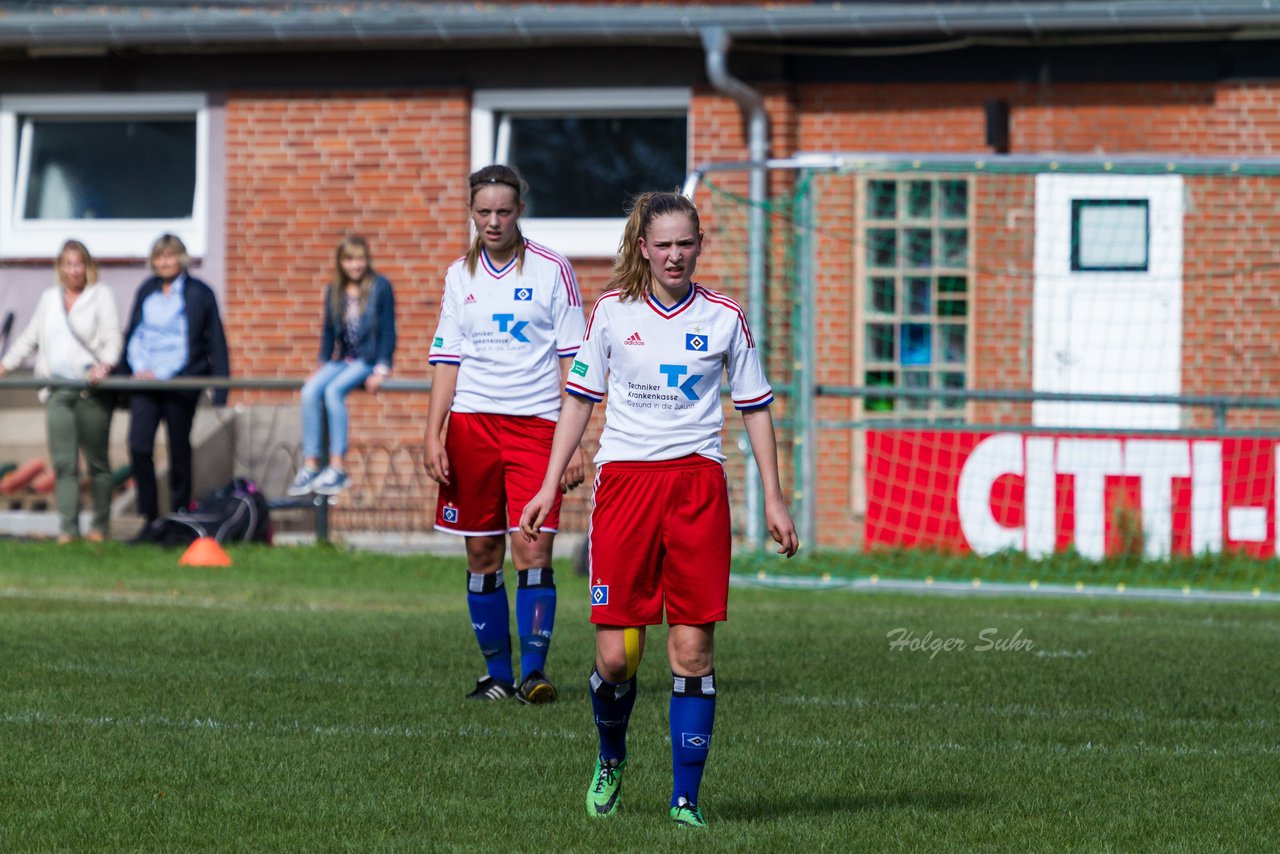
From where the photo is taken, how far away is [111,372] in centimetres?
1488

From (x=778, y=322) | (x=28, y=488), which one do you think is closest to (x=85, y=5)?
(x=28, y=488)

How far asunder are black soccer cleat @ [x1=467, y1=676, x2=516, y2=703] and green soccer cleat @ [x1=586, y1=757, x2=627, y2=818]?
2236 millimetres

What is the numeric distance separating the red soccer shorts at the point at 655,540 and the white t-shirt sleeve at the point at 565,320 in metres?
2.39

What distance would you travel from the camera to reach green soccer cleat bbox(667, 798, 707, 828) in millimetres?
5625

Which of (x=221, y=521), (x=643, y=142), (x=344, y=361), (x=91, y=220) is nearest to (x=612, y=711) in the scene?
(x=344, y=361)

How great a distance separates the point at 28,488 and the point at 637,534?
1258cm

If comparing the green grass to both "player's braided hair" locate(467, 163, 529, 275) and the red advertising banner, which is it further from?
"player's braided hair" locate(467, 163, 529, 275)

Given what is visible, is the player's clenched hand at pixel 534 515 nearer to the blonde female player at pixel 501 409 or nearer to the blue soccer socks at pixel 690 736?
the blue soccer socks at pixel 690 736

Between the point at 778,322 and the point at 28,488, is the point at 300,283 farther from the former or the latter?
the point at 778,322

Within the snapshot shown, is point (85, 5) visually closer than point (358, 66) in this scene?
No

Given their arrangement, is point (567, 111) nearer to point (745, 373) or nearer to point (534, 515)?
point (745, 373)

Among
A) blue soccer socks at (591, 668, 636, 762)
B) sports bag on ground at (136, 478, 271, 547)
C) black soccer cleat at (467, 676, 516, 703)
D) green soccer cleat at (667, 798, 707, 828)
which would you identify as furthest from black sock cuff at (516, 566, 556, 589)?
sports bag on ground at (136, 478, 271, 547)

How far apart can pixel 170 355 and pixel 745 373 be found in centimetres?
976

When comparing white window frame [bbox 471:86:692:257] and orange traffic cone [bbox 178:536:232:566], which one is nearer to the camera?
orange traffic cone [bbox 178:536:232:566]
